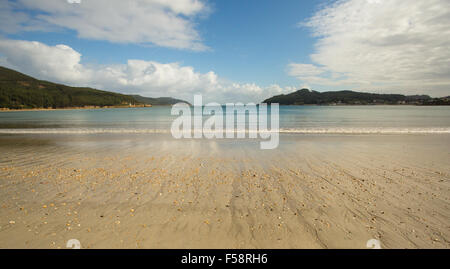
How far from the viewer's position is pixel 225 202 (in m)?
6.64

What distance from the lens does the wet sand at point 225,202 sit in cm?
475

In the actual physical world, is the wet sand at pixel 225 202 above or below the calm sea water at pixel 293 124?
below

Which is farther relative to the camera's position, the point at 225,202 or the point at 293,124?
the point at 293,124

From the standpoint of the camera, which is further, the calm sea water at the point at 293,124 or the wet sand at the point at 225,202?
the calm sea water at the point at 293,124

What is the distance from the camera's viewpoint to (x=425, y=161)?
1149cm

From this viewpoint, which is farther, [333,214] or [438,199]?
[438,199]

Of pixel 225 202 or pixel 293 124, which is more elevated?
pixel 293 124

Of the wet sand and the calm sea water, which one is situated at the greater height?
the calm sea water

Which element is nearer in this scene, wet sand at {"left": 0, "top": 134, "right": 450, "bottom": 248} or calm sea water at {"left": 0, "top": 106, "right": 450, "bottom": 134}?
wet sand at {"left": 0, "top": 134, "right": 450, "bottom": 248}

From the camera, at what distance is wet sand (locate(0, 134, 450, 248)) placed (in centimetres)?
475
